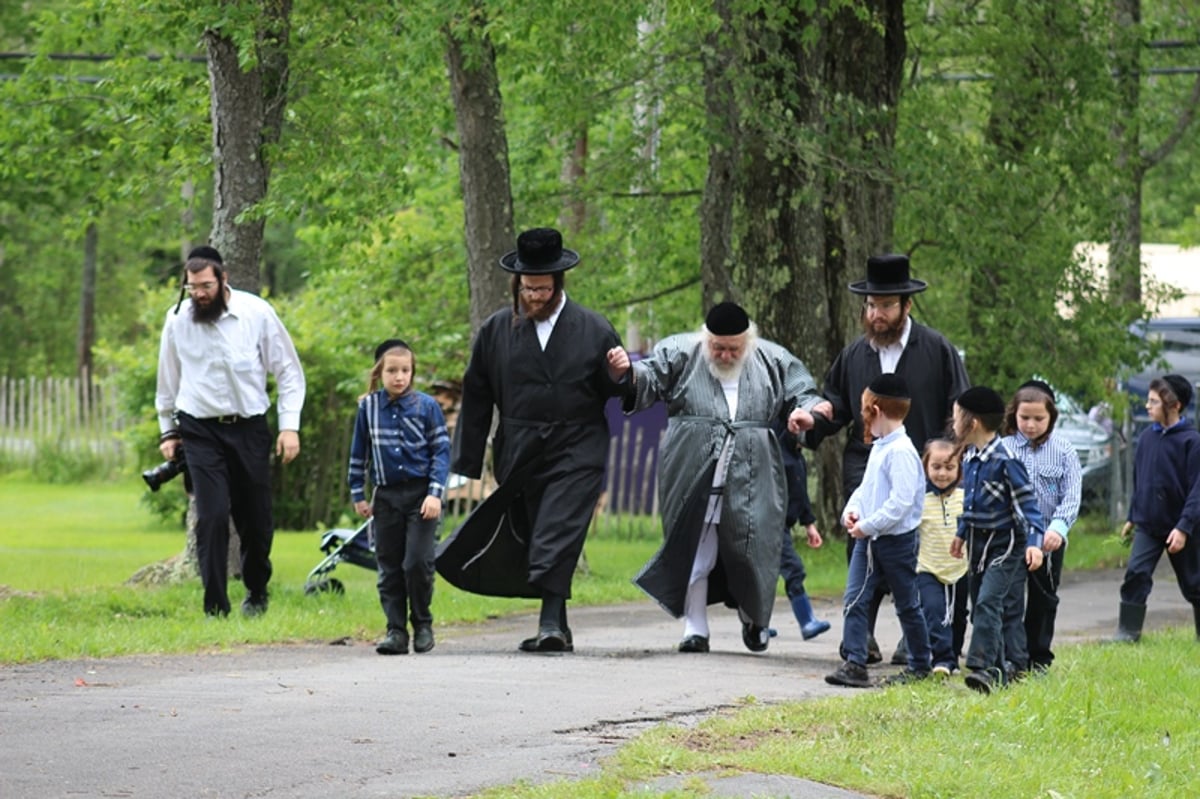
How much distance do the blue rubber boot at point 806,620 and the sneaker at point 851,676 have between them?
2.03 meters

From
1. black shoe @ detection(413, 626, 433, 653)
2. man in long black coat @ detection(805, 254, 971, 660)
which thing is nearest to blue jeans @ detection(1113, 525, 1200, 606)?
man in long black coat @ detection(805, 254, 971, 660)

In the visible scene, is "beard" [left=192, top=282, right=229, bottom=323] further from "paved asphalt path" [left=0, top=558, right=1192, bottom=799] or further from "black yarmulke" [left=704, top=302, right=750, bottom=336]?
"black yarmulke" [left=704, top=302, right=750, bottom=336]

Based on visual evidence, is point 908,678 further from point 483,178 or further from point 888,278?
point 483,178

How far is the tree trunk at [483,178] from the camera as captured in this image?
55.4 feet

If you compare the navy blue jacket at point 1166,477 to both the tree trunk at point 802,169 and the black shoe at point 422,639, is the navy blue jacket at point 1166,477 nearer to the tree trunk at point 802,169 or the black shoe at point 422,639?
the black shoe at point 422,639

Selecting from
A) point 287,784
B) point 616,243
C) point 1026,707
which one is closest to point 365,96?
point 616,243

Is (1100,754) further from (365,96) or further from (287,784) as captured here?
(365,96)

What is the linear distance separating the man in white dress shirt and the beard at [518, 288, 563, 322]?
162 centimetres

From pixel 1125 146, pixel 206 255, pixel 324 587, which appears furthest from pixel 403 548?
pixel 1125 146

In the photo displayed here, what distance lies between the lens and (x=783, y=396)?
11.4 meters

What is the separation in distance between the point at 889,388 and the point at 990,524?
0.80 m

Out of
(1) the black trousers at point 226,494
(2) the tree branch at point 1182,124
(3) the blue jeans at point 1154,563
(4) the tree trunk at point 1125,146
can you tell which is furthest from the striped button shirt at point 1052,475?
(2) the tree branch at point 1182,124

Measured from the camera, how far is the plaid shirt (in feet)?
32.2

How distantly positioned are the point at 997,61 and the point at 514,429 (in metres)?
10.5
